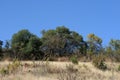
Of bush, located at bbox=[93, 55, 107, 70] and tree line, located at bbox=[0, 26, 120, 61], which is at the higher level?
tree line, located at bbox=[0, 26, 120, 61]

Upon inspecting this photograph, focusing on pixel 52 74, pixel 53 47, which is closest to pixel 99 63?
pixel 52 74

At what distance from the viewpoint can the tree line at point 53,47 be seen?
97.7 ft

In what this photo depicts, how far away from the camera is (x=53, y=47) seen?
41812 mm

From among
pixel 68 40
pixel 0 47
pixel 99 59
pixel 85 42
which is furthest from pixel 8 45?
pixel 99 59

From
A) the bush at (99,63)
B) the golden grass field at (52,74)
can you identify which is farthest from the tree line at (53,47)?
the golden grass field at (52,74)

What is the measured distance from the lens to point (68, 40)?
5741 centimetres

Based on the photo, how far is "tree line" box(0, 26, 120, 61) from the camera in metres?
29.8

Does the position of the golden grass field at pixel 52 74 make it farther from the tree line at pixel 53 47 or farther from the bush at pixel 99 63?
the tree line at pixel 53 47

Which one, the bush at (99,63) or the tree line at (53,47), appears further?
the tree line at (53,47)

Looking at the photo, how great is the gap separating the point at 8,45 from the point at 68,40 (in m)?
13.8

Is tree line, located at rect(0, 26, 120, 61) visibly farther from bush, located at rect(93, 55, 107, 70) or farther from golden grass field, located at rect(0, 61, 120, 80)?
golden grass field, located at rect(0, 61, 120, 80)

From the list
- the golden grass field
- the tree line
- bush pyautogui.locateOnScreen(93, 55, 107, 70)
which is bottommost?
the golden grass field

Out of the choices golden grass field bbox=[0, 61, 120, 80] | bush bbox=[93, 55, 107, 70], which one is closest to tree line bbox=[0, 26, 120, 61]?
bush bbox=[93, 55, 107, 70]

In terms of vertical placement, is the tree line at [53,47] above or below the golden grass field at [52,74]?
above
